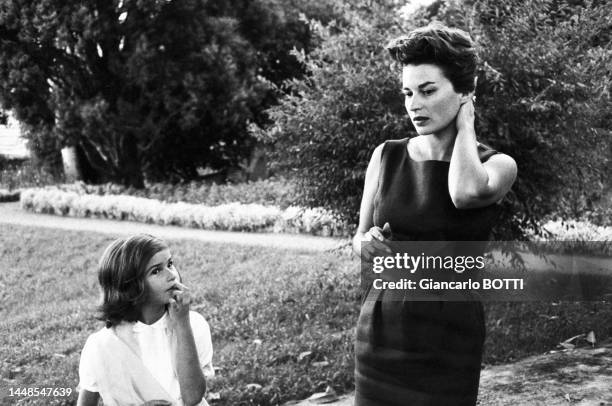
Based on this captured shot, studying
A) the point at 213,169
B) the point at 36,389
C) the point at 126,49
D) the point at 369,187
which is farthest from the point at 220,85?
the point at 369,187

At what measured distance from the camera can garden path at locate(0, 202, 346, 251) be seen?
32.4 feet

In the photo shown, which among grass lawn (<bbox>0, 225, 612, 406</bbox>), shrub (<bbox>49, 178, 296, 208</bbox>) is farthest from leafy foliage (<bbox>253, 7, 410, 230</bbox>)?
shrub (<bbox>49, 178, 296, 208</bbox>)

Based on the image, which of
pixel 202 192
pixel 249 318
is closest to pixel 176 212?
pixel 202 192

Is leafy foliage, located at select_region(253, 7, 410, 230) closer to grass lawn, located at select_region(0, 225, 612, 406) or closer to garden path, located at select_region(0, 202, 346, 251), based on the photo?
grass lawn, located at select_region(0, 225, 612, 406)

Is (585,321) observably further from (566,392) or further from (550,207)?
(566,392)

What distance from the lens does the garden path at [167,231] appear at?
32.4 feet

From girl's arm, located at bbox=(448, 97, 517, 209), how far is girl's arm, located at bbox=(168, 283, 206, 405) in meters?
0.92

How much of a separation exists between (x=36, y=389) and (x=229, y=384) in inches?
49.7

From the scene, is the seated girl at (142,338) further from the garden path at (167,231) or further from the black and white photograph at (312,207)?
the garden path at (167,231)

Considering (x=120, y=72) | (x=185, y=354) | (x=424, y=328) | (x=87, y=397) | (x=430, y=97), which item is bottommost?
(x=87, y=397)

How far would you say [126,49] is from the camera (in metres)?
14.9

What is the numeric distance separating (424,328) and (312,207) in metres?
4.61

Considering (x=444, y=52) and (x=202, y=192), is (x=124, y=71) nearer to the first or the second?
(x=202, y=192)

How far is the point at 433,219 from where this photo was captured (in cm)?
241
